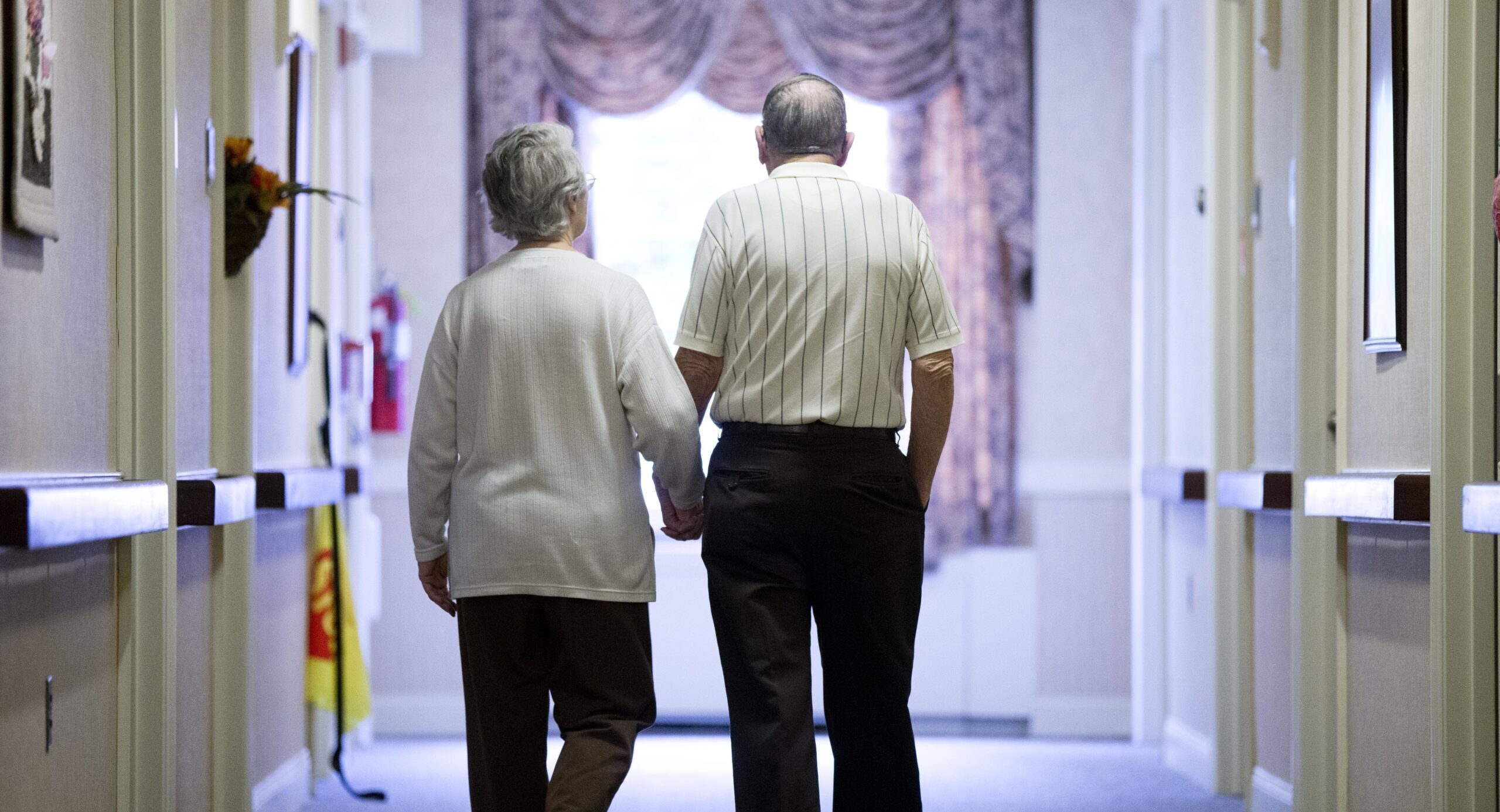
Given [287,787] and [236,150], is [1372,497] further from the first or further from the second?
[287,787]

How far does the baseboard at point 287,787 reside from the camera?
3.75m

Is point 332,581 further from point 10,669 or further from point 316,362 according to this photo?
point 10,669

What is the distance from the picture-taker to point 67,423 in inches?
98.7

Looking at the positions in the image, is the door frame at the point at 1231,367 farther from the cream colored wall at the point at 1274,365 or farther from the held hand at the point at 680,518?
the held hand at the point at 680,518

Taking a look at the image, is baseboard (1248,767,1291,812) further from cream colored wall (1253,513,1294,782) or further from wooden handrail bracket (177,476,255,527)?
wooden handrail bracket (177,476,255,527)

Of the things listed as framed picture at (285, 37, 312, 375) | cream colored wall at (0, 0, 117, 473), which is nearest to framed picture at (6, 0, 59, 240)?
cream colored wall at (0, 0, 117, 473)

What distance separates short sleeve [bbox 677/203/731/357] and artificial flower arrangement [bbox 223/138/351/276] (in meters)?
1.25

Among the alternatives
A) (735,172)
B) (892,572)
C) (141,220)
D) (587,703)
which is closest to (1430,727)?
(892,572)

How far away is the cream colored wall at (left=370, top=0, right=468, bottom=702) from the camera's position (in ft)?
18.1

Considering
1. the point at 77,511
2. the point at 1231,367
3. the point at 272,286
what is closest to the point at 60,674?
the point at 77,511

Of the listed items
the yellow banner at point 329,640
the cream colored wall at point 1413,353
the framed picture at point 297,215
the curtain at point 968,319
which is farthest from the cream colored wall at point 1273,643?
the framed picture at point 297,215

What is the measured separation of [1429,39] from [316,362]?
3.08 m

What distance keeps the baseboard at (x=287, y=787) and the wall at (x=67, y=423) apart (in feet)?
3.31

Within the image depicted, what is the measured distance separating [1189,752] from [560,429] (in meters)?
2.97
